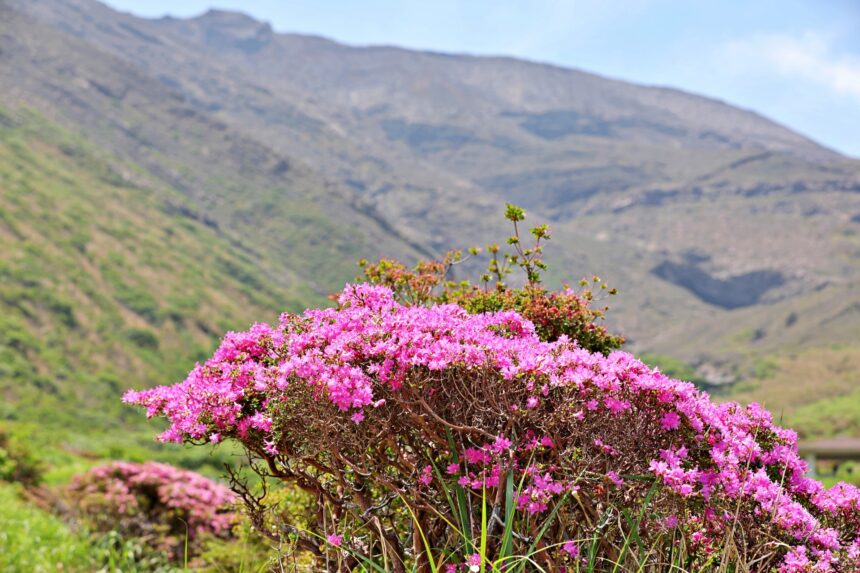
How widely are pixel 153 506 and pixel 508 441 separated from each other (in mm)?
9118

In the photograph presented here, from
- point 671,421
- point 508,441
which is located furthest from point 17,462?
point 671,421

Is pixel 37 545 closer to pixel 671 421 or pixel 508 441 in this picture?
pixel 508 441

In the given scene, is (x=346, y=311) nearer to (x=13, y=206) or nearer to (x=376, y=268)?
(x=376, y=268)

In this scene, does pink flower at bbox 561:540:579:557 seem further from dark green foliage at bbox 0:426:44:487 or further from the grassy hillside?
the grassy hillside

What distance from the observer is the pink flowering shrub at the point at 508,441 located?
3820mm

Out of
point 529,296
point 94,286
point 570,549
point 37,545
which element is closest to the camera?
point 570,549

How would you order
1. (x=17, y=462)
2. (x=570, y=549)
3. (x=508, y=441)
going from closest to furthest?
(x=508, y=441) < (x=570, y=549) < (x=17, y=462)

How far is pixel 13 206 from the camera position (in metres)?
79.9

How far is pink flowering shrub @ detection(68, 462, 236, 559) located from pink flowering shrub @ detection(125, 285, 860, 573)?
6913 millimetres

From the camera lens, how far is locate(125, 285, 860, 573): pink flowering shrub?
12.5 feet

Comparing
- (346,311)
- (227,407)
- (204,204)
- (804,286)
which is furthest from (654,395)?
(804,286)

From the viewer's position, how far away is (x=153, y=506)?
1145 centimetres

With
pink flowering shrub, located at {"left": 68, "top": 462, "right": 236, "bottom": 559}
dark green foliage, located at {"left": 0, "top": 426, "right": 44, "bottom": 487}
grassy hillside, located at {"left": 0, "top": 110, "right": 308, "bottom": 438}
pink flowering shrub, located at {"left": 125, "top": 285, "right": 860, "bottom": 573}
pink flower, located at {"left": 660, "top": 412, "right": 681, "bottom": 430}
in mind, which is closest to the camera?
pink flowering shrub, located at {"left": 125, "top": 285, "right": 860, "bottom": 573}

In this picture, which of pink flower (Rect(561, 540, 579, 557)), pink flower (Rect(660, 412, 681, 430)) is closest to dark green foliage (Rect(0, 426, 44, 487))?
pink flower (Rect(561, 540, 579, 557))
